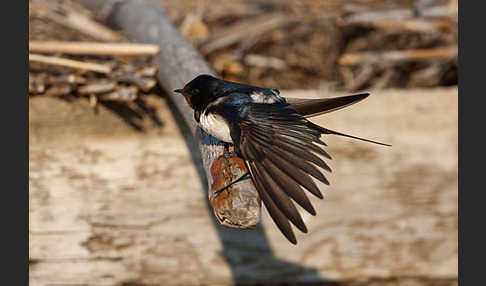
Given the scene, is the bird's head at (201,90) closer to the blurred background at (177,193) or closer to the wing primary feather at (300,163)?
the wing primary feather at (300,163)

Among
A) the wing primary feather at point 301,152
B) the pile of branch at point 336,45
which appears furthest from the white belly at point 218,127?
the pile of branch at point 336,45

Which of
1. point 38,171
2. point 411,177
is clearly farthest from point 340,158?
point 38,171

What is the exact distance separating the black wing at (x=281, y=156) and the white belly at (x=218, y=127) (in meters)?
0.05

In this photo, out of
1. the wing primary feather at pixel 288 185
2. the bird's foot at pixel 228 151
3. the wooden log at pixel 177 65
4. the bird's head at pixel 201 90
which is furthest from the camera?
the bird's head at pixel 201 90

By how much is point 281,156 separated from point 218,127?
1.05 ft

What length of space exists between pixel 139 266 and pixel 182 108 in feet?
3.71

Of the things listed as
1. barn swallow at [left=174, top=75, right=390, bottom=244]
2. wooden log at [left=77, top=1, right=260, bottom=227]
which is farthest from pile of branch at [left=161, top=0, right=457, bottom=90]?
barn swallow at [left=174, top=75, right=390, bottom=244]

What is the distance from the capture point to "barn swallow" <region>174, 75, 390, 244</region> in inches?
62.6

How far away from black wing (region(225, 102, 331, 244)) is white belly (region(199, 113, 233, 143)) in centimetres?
5

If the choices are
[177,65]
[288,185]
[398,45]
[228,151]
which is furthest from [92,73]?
[398,45]

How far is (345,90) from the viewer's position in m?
3.86

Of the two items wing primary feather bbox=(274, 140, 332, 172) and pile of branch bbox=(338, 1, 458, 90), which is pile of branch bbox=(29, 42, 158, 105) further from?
pile of branch bbox=(338, 1, 458, 90)

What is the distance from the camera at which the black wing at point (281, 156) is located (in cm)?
158

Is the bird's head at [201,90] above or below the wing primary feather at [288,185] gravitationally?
above
